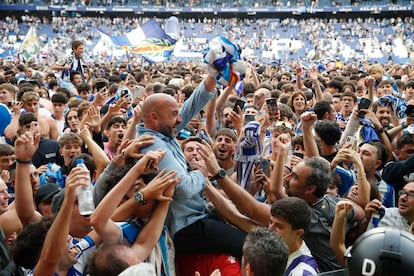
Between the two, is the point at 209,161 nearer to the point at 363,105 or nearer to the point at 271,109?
the point at 271,109

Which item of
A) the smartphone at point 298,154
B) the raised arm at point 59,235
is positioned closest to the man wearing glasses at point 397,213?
the smartphone at point 298,154

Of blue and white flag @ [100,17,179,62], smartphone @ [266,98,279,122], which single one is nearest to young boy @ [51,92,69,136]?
smartphone @ [266,98,279,122]

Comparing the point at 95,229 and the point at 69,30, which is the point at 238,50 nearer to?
the point at 95,229

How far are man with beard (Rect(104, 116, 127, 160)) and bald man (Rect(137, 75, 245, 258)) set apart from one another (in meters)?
2.25

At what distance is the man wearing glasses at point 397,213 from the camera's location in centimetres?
398

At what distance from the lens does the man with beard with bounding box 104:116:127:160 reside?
238 inches

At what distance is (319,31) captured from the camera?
164 feet

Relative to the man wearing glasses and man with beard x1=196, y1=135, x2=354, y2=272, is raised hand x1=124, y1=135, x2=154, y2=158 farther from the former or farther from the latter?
the man wearing glasses

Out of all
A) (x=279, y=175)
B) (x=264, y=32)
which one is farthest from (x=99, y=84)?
(x=264, y=32)

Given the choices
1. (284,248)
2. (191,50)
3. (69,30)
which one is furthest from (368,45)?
(284,248)

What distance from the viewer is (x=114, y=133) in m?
6.07

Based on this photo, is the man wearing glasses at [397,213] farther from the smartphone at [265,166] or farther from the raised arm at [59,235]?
the raised arm at [59,235]

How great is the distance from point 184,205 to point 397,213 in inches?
64.5

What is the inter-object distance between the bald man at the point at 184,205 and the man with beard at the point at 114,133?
88.5 inches
